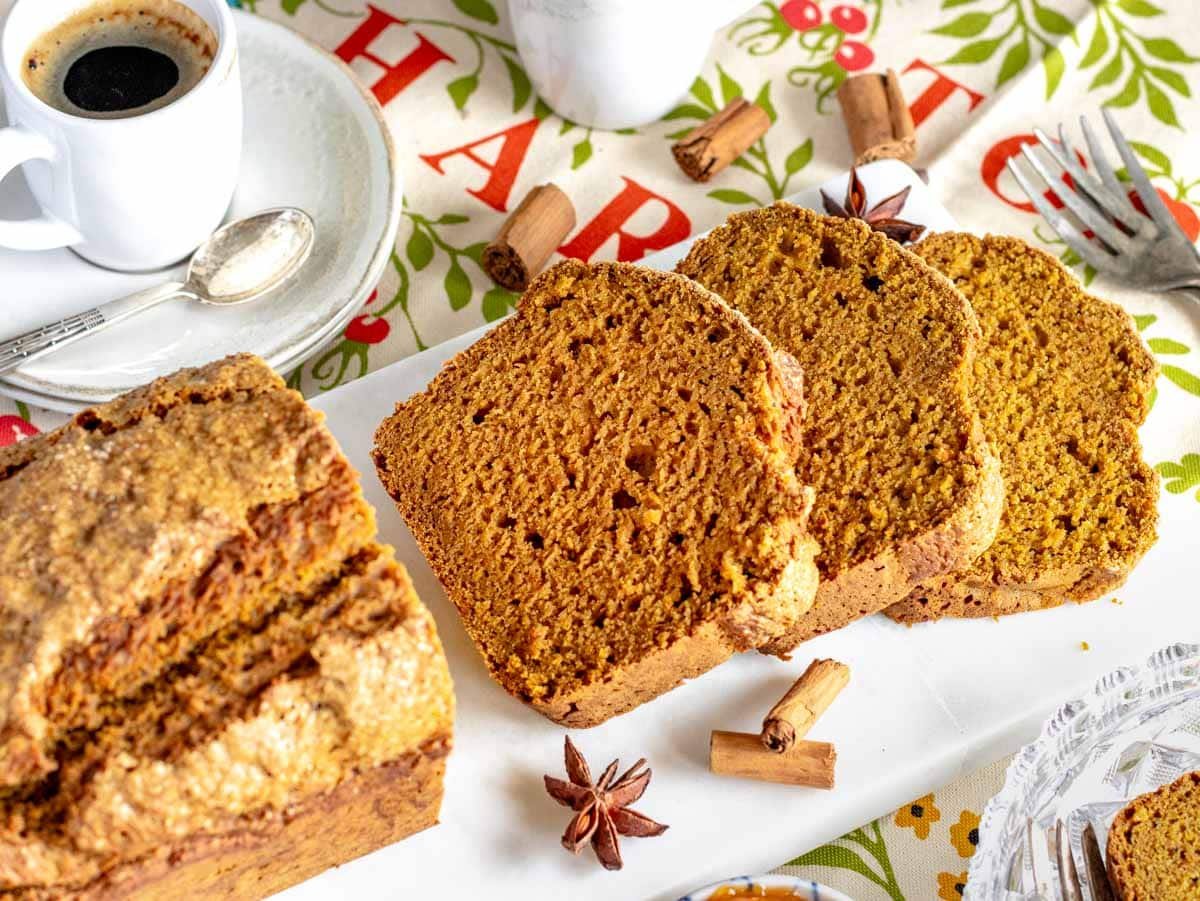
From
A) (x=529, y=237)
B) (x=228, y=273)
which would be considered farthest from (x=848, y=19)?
(x=228, y=273)

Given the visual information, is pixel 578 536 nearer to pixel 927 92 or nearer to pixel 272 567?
pixel 272 567

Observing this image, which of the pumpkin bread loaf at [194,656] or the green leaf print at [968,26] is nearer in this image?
the pumpkin bread loaf at [194,656]

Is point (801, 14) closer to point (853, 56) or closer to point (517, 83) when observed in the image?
point (853, 56)

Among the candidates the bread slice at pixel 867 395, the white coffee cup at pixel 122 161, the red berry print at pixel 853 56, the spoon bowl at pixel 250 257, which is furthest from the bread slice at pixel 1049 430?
the white coffee cup at pixel 122 161

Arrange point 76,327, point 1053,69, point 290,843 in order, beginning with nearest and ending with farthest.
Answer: point 290,843 < point 76,327 < point 1053,69

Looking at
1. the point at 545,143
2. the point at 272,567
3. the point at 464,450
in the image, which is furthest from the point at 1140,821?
the point at 545,143

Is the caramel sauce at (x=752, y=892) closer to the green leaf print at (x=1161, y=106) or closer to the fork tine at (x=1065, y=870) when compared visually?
the fork tine at (x=1065, y=870)

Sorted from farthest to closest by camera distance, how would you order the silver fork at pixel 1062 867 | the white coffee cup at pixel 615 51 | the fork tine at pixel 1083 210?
the fork tine at pixel 1083 210
the white coffee cup at pixel 615 51
the silver fork at pixel 1062 867
